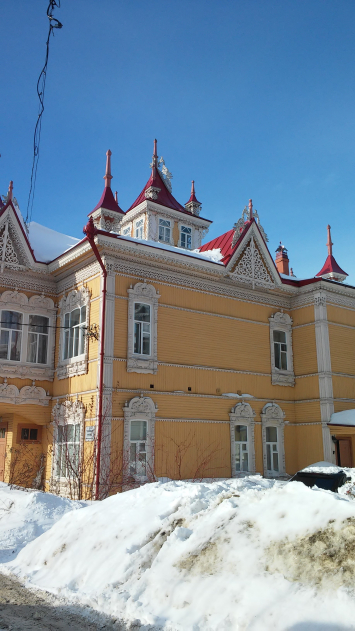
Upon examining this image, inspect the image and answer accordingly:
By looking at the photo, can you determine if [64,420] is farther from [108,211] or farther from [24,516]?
[108,211]

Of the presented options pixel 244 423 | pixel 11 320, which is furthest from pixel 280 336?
pixel 11 320

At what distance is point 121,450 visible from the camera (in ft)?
53.2

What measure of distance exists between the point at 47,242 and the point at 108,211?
112 inches

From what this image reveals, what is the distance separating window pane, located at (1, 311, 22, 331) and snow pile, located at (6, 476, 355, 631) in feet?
37.2

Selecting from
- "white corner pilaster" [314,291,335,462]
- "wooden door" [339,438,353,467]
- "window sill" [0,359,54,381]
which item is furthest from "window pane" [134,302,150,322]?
"wooden door" [339,438,353,467]

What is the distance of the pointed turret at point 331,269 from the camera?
82.6 feet

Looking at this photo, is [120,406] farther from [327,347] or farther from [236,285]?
[327,347]

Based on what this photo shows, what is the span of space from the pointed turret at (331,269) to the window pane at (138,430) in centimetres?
1263

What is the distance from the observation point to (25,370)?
1812 centimetres

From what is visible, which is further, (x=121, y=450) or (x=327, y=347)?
(x=327, y=347)

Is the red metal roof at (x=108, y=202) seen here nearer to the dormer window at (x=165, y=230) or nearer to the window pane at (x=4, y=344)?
the dormer window at (x=165, y=230)

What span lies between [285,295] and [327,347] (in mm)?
2741

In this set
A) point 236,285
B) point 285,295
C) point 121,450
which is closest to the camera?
point 121,450

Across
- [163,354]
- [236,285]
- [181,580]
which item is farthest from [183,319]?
[181,580]
